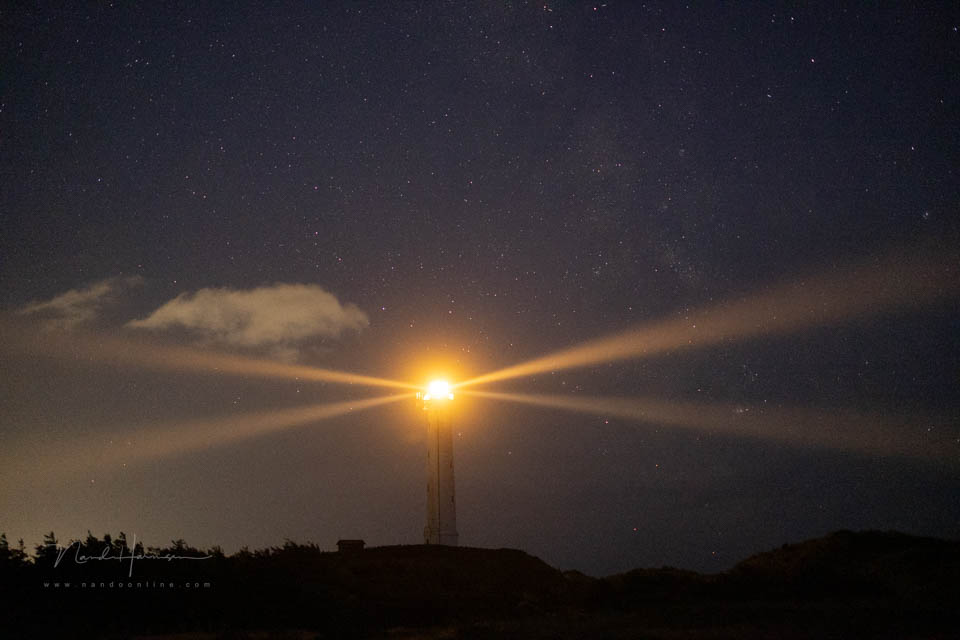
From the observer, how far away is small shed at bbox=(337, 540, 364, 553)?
2906cm

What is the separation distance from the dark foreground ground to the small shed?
8.08 feet

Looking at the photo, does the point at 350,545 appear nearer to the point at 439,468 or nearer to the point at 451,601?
the point at 451,601

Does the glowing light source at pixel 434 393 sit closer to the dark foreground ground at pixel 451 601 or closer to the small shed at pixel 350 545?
the small shed at pixel 350 545

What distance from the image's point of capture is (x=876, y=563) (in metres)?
25.9

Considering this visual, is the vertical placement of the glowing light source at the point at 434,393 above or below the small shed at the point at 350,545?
above

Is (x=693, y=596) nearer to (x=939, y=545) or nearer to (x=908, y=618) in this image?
(x=908, y=618)

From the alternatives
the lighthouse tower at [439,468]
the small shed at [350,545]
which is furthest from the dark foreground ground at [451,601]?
the lighthouse tower at [439,468]

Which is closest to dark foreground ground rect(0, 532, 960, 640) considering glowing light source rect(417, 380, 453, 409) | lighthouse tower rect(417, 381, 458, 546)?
lighthouse tower rect(417, 381, 458, 546)

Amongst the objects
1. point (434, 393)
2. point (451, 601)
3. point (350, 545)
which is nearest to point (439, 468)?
point (434, 393)

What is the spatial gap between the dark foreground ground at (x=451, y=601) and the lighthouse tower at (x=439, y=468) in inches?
435

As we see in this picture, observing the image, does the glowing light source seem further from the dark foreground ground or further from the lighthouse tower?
the dark foreground ground

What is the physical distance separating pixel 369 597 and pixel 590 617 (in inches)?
271

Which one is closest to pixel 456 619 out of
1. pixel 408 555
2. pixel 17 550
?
pixel 408 555

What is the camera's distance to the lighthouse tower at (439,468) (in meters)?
37.5
